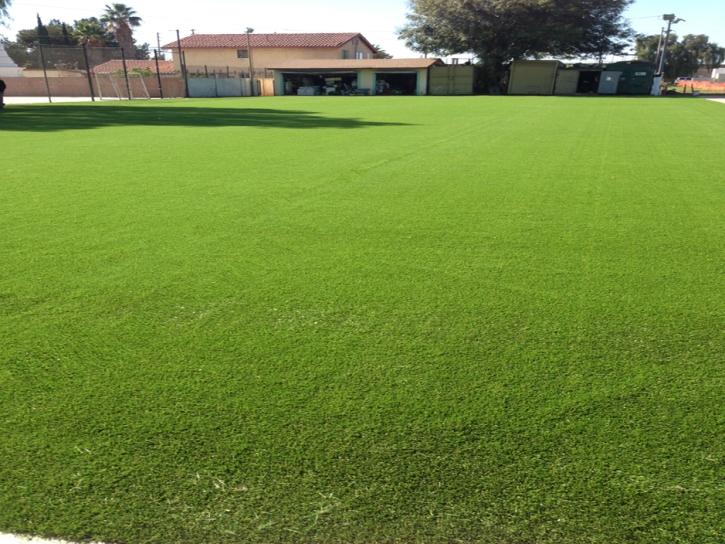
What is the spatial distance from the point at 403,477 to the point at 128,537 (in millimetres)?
890

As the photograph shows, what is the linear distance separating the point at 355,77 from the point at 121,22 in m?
37.6

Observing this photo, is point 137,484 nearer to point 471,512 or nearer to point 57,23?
point 471,512

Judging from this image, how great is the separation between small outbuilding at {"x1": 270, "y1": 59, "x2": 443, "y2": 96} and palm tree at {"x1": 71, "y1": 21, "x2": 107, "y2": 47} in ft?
93.9

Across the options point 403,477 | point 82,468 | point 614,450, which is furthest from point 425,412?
point 82,468

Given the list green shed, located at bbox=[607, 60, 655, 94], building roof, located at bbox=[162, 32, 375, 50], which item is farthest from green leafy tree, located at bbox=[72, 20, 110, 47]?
green shed, located at bbox=[607, 60, 655, 94]

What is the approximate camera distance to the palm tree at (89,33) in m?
59.5

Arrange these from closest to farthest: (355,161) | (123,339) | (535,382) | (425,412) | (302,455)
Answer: (302,455), (425,412), (535,382), (123,339), (355,161)

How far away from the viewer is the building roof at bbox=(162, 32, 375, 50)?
52.6 metres

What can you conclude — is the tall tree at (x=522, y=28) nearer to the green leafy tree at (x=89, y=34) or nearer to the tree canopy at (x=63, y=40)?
the tree canopy at (x=63, y=40)

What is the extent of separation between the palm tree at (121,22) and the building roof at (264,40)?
1446 cm

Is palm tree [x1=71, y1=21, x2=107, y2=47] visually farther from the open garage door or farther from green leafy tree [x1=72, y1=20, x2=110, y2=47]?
the open garage door

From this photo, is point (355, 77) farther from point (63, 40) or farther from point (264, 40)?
point (63, 40)

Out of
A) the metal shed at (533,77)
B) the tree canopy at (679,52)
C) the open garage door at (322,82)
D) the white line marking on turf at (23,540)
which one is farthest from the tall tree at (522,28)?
the white line marking on turf at (23,540)

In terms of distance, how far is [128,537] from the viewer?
1631 millimetres
